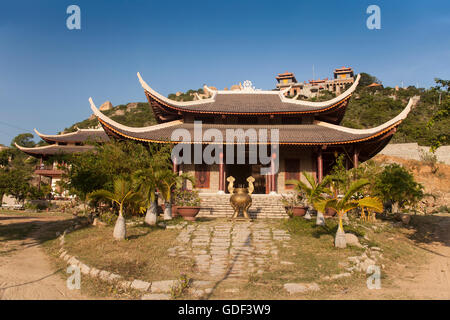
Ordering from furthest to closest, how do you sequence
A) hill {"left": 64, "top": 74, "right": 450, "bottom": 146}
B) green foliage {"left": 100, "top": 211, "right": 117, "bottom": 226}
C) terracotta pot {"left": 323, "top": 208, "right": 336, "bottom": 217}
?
hill {"left": 64, "top": 74, "right": 450, "bottom": 146}, terracotta pot {"left": 323, "top": 208, "right": 336, "bottom": 217}, green foliage {"left": 100, "top": 211, "right": 117, "bottom": 226}

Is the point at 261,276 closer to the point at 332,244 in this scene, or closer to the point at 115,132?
the point at 332,244

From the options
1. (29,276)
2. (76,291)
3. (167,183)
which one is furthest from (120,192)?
(76,291)

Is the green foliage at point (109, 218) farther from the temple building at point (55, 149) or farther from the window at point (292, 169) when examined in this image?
the temple building at point (55, 149)

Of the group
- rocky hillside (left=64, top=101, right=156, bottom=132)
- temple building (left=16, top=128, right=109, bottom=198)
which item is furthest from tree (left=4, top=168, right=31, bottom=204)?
rocky hillside (left=64, top=101, right=156, bottom=132)

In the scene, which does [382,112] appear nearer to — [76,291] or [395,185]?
[395,185]

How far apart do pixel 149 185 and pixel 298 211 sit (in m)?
5.90

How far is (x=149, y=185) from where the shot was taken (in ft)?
37.3

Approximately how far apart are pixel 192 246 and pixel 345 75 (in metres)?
100

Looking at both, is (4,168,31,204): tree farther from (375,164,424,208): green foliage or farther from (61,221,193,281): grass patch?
(375,164,424,208): green foliage

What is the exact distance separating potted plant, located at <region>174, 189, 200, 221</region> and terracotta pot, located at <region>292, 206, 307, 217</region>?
381cm

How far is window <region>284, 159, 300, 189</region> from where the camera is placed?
20625mm

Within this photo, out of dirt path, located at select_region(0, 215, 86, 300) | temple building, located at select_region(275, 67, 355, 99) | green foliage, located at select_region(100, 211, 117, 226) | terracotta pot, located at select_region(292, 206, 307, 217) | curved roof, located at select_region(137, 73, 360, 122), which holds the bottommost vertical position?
dirt path, located at select_region(0, 215, 86, 300)

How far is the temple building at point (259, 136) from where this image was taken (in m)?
17.9
